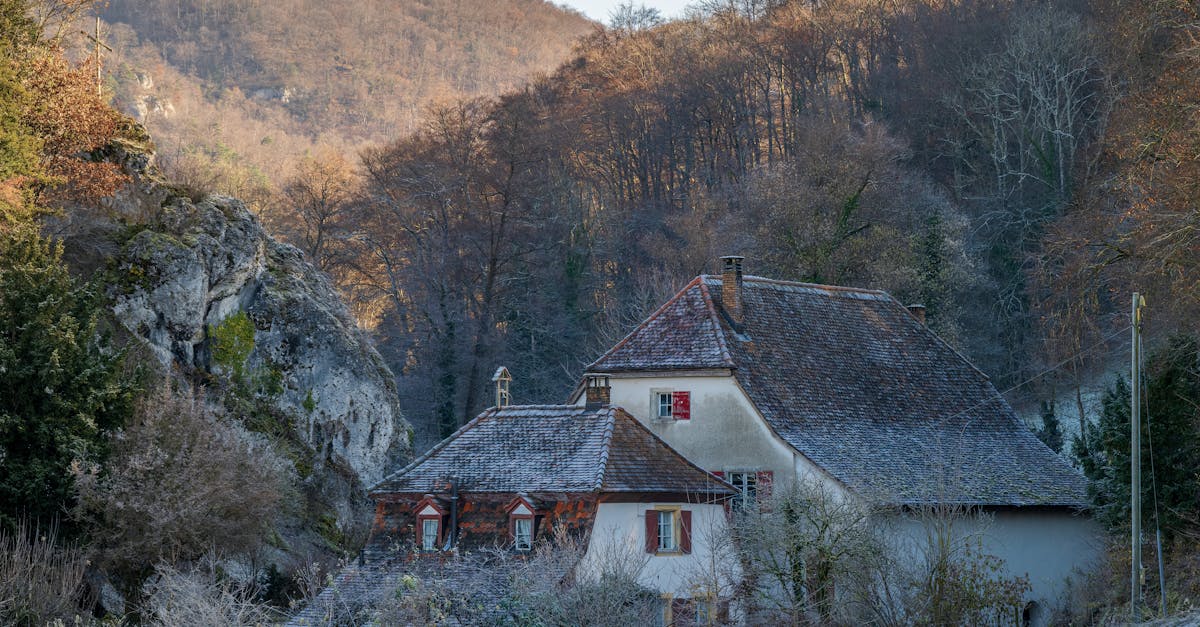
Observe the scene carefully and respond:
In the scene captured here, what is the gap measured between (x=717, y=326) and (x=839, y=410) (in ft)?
11.1

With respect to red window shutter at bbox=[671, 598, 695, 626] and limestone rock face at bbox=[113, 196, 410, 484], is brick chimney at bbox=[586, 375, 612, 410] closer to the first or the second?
red window shutter at bbox=[671, 598, 695, 626]

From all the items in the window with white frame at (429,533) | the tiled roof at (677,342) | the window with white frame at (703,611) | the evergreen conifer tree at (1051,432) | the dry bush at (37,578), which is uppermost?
the tiled roof at (677,342)

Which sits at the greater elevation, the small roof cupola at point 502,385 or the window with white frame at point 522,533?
the small roof cupola at point 502,385

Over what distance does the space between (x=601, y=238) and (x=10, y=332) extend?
3050 cm

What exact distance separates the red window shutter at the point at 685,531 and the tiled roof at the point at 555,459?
499 mm

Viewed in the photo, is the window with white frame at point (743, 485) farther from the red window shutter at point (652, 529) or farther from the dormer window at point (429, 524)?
the dormer window at point (429, 524)

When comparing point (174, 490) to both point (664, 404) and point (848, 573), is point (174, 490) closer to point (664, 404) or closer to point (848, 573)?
point (664, 404)

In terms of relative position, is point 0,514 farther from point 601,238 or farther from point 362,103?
point 362,103

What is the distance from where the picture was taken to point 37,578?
22078mm

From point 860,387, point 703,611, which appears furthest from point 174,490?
point 860,387

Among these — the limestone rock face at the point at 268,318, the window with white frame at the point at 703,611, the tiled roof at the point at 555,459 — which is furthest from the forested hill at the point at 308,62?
the window with white frame at the point at 703,611

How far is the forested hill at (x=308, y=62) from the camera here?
89.9 m

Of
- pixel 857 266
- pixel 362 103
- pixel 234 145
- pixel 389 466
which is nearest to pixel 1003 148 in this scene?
pixel 857 266

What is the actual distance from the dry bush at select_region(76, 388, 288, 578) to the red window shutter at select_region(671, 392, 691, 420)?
8931 millimetres
